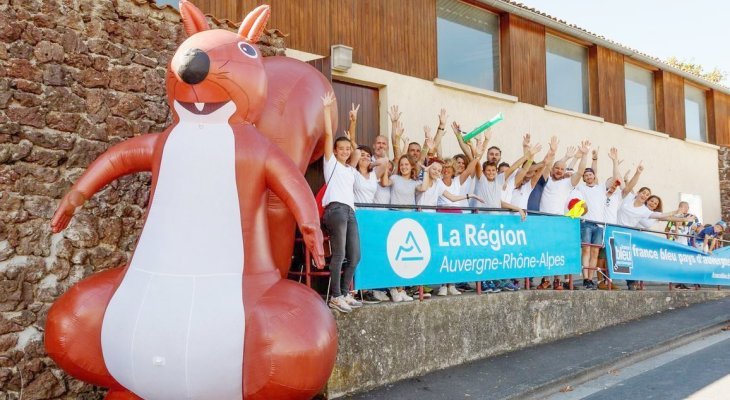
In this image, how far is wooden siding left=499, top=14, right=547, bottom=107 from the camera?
11.7m

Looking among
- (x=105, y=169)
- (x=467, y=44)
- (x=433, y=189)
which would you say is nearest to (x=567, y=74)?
(x=467, y=44)

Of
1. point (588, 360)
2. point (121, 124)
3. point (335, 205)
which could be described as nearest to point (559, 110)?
point (588, 360)

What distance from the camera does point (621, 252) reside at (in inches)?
352

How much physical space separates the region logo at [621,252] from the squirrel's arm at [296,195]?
6231 mm

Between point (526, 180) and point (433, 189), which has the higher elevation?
point (526, 180)

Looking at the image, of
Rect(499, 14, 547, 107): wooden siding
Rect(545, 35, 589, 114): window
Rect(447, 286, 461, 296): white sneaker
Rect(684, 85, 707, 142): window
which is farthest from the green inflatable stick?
Rect(684, 85, 707, 142): window

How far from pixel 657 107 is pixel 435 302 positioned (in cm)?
1229

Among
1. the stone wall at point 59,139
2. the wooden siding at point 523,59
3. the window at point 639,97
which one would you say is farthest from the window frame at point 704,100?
the stone wall at point 59,139

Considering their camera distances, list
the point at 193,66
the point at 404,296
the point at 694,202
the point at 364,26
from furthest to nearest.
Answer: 1. the point at 694,202
2. the point at 364,26
3. the point at 404,296
4. the point at 193,66

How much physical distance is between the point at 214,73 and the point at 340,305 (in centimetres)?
248

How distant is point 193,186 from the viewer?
12.7 feet

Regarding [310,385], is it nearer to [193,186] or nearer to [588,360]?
[193,186]

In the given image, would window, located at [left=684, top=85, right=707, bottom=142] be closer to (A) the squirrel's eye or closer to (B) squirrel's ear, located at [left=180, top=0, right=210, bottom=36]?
(A) the squirrel's eye

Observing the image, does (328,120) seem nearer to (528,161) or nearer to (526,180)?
(528,161)
